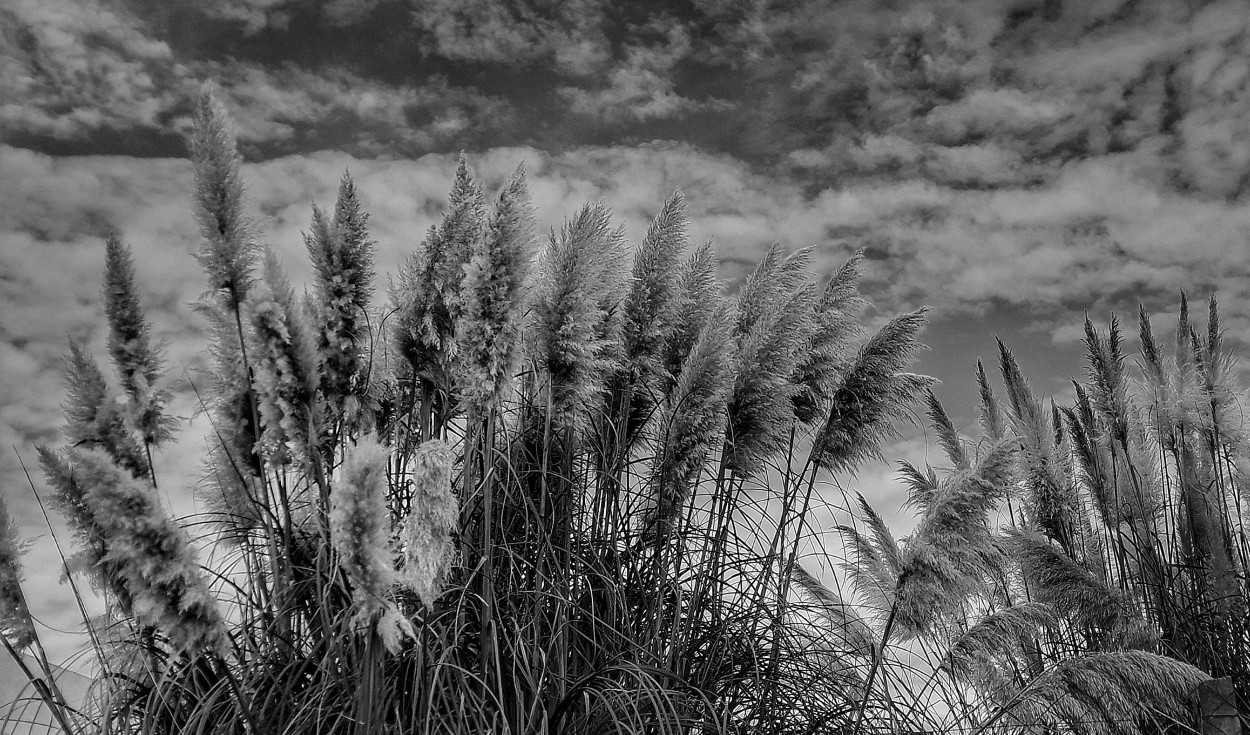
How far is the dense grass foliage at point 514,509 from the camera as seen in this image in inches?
81.6

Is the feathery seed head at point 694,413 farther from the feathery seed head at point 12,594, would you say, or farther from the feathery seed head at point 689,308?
the feathery seed head at point 12,594

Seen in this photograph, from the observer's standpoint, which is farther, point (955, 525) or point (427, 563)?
point (955, 525)

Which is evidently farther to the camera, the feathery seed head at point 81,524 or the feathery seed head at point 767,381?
the feathery seed head at point 767,381

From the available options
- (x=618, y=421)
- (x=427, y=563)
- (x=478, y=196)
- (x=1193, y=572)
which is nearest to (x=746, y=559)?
(x=618, y=421)

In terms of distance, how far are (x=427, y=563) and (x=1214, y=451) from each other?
5506 mm

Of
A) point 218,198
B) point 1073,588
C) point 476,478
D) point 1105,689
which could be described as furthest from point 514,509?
point 1073,588

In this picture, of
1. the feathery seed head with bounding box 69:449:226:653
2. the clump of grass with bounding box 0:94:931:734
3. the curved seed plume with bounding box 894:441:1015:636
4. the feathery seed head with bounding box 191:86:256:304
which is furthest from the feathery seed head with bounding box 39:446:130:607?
the curved seed plume with bounding box 894:441:1015:636

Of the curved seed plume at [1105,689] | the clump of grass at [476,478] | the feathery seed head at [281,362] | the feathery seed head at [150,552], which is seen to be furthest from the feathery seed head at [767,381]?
the feathery seed head at [150,552]

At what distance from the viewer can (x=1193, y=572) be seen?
4879 mm

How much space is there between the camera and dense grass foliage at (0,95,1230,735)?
2072mm

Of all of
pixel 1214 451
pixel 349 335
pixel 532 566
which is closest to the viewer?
pixel 349 335

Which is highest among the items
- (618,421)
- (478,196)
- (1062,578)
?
(478,196)

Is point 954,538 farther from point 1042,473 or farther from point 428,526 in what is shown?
point 1042,473

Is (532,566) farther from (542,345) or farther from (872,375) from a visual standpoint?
(872,375)
